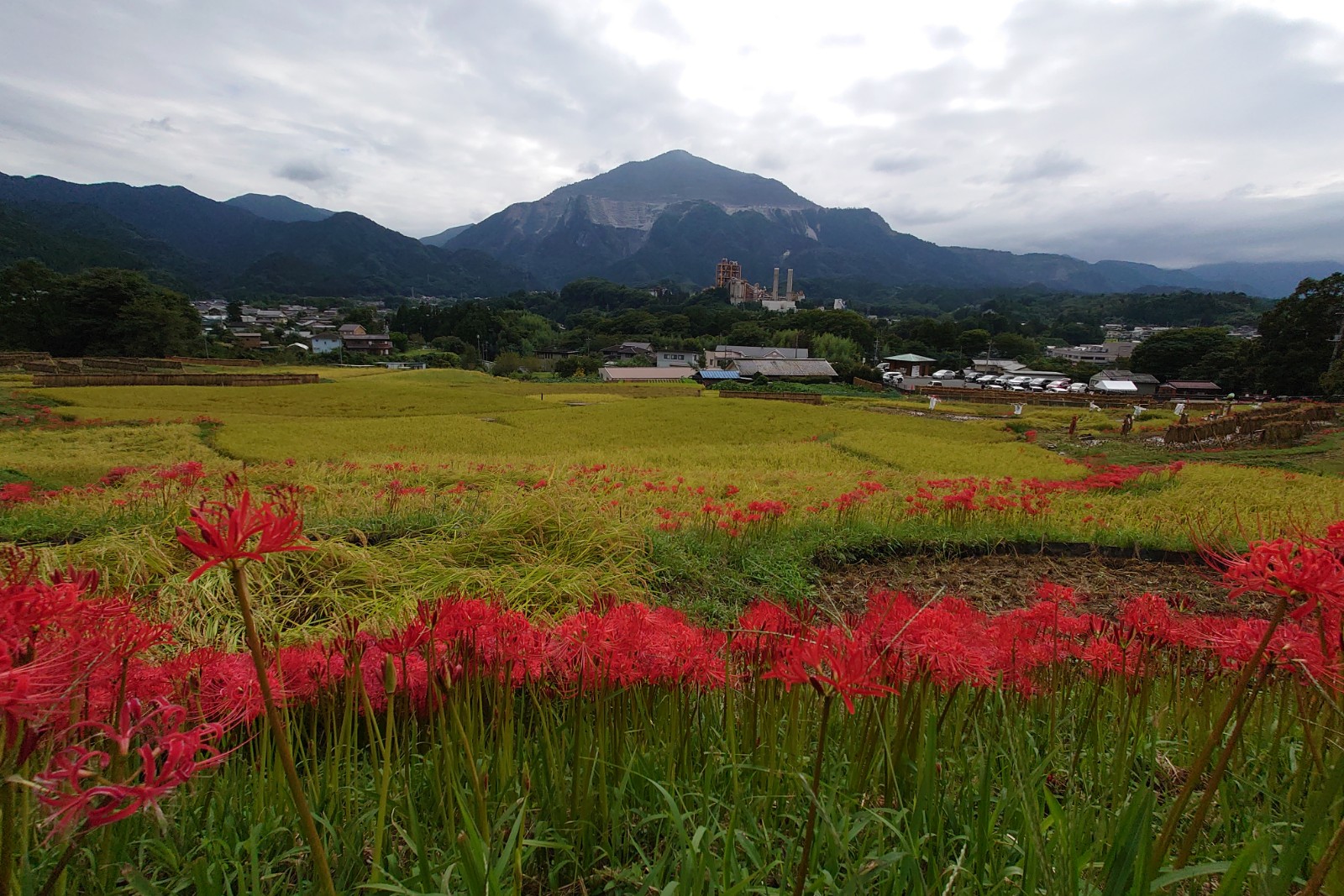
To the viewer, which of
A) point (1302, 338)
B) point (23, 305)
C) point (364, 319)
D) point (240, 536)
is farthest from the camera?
point (364, 319)

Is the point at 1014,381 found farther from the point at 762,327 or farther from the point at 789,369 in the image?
the point at 762,327

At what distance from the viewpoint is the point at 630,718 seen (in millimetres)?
2488

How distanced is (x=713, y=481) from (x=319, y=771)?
9486 mm

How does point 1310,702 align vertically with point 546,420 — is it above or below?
above

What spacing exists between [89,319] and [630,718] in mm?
59965

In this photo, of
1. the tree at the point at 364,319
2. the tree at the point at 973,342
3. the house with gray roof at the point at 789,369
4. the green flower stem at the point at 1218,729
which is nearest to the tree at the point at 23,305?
the house with gray roof at the point at 789,369

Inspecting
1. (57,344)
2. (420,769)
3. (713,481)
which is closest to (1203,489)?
(713,481)

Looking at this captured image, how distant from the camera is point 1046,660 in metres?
2.74

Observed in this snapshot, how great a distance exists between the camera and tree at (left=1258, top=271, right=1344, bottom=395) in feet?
140

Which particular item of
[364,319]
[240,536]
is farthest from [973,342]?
[364,319]

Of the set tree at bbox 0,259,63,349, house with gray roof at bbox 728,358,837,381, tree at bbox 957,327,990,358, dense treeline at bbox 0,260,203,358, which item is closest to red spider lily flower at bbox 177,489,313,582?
dense treeline at bbox 0,260,203,358

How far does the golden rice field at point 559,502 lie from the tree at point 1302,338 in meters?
35.3

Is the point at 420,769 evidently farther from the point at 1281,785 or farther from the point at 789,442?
the point at 789,442

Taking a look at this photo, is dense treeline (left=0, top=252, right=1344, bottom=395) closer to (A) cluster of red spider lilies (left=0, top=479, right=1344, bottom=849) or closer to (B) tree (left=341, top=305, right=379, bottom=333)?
(B) tree (left=341, top=305, right=379, bottom=333)
